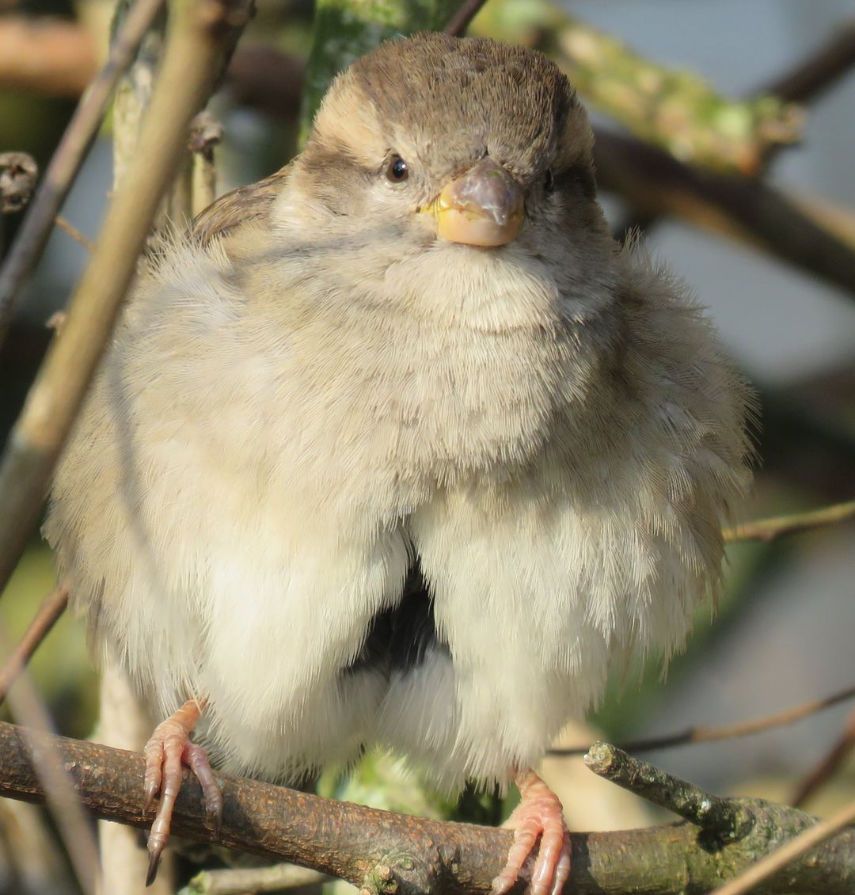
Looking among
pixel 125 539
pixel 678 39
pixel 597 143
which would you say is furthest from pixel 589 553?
pixel 678 39

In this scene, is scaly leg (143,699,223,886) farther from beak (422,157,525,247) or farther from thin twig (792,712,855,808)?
thin twig (792,712,855,808)

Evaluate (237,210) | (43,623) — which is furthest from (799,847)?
(237,210)

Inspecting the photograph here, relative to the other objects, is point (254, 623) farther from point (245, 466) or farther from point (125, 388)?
point (125, 388)

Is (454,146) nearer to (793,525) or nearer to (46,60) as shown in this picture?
(793,525)

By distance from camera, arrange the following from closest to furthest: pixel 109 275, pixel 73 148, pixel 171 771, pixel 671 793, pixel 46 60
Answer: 1. pixel 109 275
2. pixel 73 148
3. pixel 671 793
4. pixel 171 771
5. pixel 46 60

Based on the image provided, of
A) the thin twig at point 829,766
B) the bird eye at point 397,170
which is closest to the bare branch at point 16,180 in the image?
the bird eye at point 397,170

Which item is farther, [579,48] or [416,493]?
[579,48]
